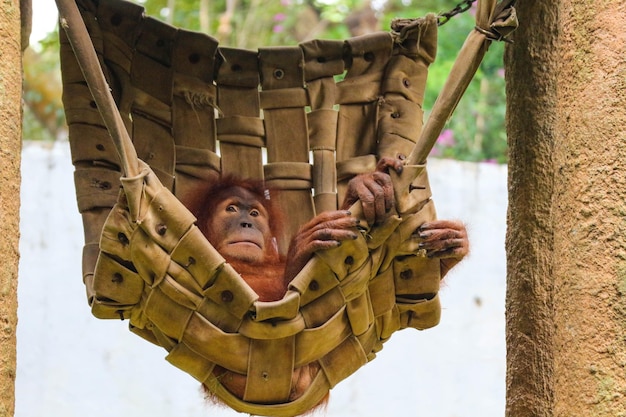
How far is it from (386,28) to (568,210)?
558 centimetres

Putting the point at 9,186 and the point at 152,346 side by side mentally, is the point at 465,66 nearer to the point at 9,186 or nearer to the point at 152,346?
the point at 9,186

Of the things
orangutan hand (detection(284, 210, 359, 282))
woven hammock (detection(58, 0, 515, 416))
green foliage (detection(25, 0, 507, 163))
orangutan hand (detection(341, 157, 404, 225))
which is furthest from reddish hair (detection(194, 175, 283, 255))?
green foliage (detection(25, 0, 507, 163))

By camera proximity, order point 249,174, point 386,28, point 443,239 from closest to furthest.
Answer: point 443,239 → point 249,174 → point 386,28

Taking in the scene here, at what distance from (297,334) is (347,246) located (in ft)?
0.79

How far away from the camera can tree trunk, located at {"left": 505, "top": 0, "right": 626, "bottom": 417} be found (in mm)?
1891

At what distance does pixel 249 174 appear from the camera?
299 cm

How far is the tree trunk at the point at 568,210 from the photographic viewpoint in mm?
1891

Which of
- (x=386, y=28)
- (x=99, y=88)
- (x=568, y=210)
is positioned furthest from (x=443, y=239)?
(x=386, y=28)

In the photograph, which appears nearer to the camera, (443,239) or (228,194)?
(443,239)

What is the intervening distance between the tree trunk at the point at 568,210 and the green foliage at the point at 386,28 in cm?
221

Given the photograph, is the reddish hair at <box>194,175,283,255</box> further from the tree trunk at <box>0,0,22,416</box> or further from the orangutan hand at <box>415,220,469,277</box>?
the tree trunk at <box>0,0,22,416</box>

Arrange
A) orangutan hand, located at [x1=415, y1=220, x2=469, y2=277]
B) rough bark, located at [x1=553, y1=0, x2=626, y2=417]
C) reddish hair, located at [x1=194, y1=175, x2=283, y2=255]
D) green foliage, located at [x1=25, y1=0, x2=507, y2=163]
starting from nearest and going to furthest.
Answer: rough bark, located at [x1=553, y1=0, x2=626, y2=417], orangutan hand, located at [x1=415, y1=220, x2=469, y2=277], reddish hair, located at [x1=194, y1=175, x2=283, y2=255], green foliage, located at [x1=25, y1=0, x2=507, y2=163]

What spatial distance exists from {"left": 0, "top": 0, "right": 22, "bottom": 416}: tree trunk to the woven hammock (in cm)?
16

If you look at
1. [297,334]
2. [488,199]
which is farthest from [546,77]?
[488,199]
